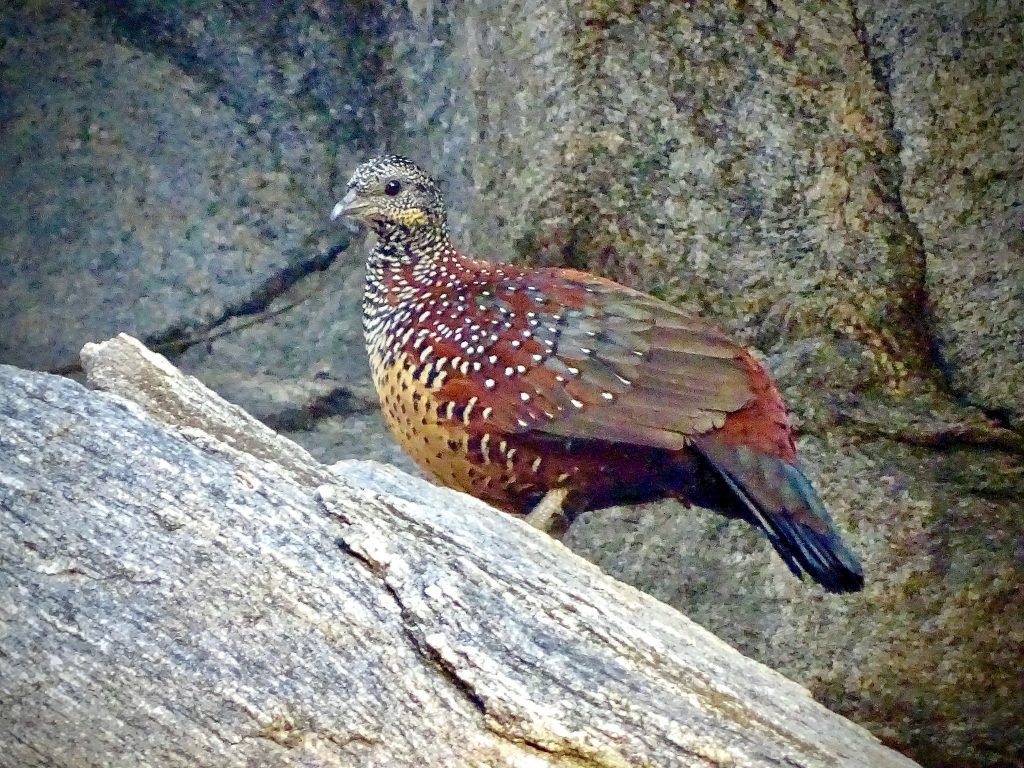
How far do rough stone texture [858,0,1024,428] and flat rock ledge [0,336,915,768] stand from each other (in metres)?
1.29

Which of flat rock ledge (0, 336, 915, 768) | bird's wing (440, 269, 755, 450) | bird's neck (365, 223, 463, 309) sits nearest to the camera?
flat rock ledge (0, 336, 915, 768)

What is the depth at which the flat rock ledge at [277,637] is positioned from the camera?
5.27 ft

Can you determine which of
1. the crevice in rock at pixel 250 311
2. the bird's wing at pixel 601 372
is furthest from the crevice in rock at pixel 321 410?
the bird's wing at pixel 601 372

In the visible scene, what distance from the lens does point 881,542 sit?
115 inches

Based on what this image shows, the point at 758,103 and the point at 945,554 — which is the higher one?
the point at 758,103

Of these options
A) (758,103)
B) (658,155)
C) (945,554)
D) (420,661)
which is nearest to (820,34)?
(758,103)

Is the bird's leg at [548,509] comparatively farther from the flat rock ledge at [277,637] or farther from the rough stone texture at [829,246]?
the rough stone texture at [829,246]

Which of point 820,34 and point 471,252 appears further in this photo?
point 471,252

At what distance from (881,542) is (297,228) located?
1.73 metres

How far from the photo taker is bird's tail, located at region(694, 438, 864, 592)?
7.16ft

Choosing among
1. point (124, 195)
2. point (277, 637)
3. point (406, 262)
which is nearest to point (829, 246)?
point (406, 262)

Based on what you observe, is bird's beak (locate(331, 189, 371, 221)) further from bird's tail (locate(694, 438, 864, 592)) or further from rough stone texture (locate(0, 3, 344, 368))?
bird's tail (locate(694, 438, 864, 592))

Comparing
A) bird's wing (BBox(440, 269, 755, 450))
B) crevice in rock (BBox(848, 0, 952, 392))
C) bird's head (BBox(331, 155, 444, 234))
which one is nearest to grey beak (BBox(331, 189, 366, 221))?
bird's head (BBox(331, 155, 444, 234))

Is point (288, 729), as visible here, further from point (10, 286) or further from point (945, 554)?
point (10, 286)
